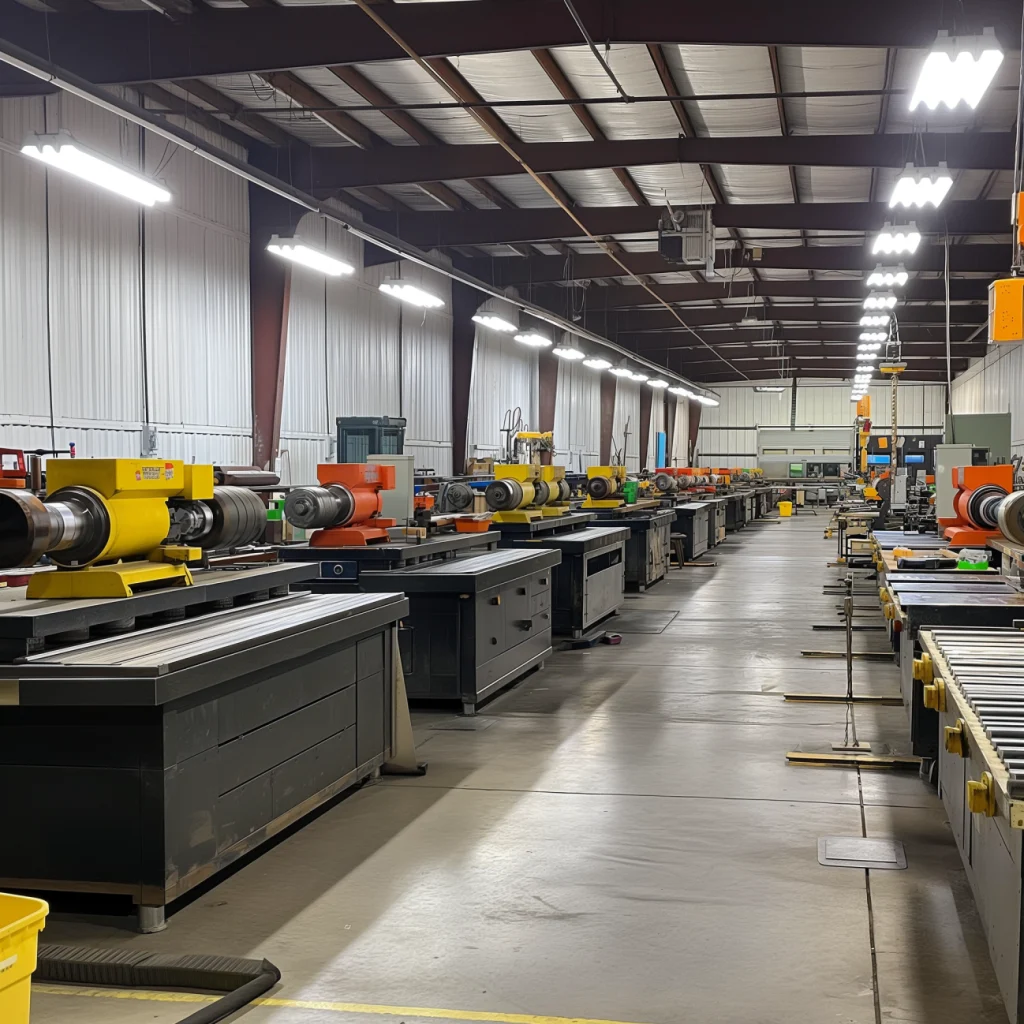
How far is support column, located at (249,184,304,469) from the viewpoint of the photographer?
1109 centimetres

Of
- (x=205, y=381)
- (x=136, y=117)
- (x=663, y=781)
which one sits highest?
(x=136, y=117)

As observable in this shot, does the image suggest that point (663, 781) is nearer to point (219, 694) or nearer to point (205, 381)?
point (219, 694)

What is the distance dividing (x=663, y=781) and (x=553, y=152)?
6634 millimetres

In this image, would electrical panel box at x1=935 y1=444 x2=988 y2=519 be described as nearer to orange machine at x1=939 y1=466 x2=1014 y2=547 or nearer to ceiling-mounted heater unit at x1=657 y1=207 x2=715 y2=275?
orange machine at x1=939 y1=466 x2=1014 y2=547

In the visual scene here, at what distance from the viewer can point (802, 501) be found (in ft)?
104

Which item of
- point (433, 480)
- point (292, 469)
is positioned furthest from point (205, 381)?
point (433, 480)

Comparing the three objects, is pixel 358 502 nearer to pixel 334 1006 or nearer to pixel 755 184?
pixel 334 1006

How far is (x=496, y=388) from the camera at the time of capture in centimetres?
1933

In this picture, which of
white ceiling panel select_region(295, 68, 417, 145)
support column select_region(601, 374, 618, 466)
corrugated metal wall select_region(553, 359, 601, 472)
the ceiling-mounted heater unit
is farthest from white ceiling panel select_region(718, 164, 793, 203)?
support column select_region(601, 374, 618, 466)

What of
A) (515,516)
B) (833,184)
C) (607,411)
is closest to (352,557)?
(515,516)

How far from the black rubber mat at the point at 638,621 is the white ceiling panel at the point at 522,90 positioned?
13.8 feet

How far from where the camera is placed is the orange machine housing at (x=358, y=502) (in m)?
5.64

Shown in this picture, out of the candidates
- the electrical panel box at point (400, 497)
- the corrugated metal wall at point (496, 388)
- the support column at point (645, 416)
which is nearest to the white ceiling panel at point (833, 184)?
the corrugated metal wall at point (496, 388)

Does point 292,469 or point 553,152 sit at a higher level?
point 553,152
